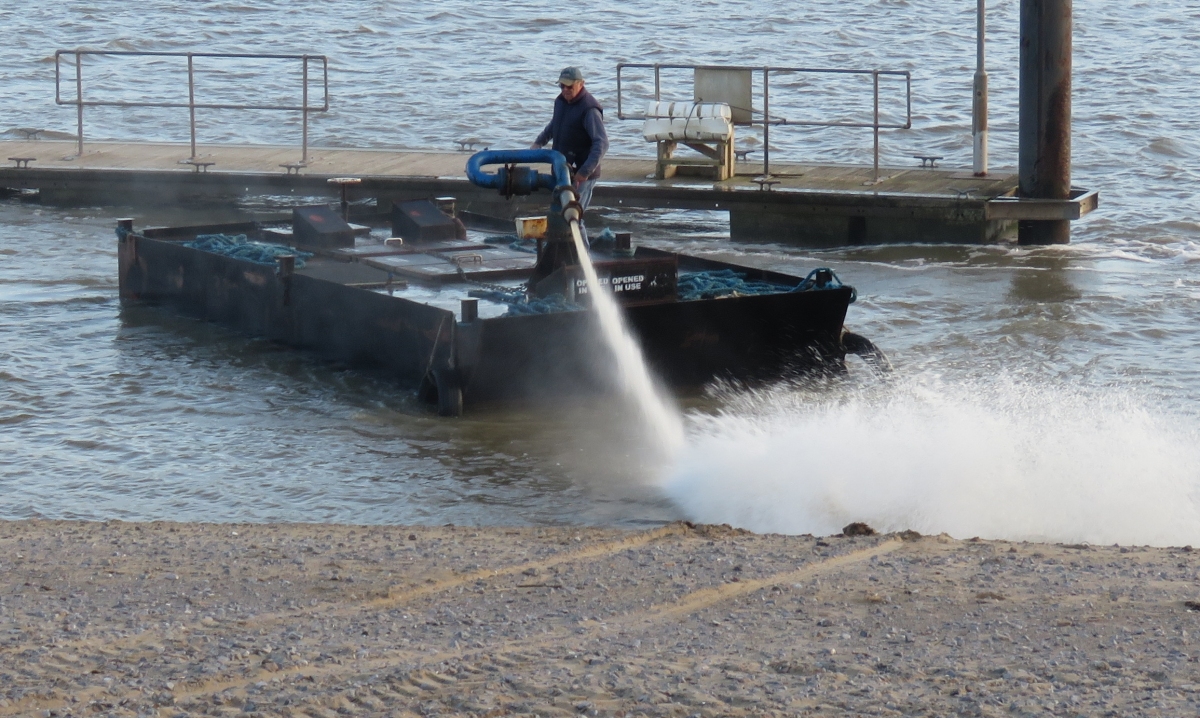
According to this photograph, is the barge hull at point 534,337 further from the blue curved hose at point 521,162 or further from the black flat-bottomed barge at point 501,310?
the blue curved hose at point 521,162

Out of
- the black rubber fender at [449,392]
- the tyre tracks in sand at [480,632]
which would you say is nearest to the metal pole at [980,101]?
the black rubber fender at [449,392]

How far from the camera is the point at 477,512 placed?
818 centimetres

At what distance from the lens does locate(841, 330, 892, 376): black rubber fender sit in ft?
35.9

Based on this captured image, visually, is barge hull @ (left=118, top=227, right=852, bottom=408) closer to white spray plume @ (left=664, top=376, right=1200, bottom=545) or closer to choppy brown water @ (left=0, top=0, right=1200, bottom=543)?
choppy brown water @ (left=0, top=0, right=1200, bottom=543)

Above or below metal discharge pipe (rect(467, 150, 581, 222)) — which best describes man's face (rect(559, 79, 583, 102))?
above

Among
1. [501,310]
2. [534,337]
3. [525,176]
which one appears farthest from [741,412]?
[525,176]

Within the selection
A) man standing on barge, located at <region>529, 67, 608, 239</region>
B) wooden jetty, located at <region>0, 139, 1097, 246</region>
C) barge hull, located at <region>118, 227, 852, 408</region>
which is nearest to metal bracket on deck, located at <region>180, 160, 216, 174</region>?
wooden jetty, located at <region>0, 139, 1097, 246</region>

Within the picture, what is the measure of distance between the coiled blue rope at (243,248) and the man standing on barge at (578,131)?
8.00 ft

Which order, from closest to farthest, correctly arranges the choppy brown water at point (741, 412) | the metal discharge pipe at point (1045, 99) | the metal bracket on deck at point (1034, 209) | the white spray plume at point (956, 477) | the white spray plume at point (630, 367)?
1. the white spray plume at point (956, 477)
2. the choppy brown water at point (741, 412)
3. the white spray plume at point (630, 367)
4. the metal discharge pipe at point (1045, 99)
5. the metal bracket on deck at point (1034, 209)

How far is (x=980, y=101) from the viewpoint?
636 inches

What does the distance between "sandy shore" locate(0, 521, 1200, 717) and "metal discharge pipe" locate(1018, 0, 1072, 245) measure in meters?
9.86

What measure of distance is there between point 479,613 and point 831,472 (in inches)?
114

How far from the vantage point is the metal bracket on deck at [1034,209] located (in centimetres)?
1581

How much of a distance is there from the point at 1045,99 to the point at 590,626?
1181 cm
